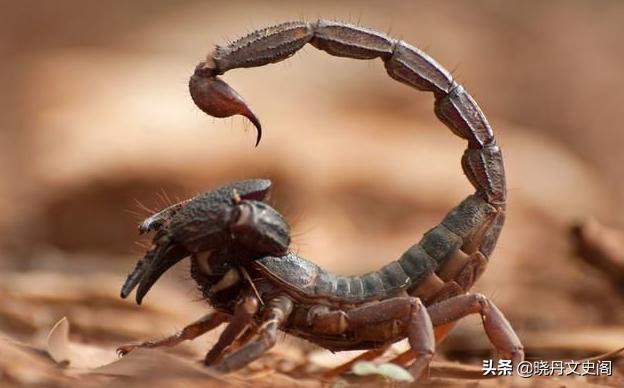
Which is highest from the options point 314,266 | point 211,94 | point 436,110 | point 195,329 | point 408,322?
point 436,110

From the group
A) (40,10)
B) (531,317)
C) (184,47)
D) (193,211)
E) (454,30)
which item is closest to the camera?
(193,211)

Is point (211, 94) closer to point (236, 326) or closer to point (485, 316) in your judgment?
point (236, 326)

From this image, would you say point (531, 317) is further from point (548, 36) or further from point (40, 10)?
point (40, 10)

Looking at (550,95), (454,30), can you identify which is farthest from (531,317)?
(454,30)

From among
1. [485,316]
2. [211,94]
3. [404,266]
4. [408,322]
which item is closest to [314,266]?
[404,266]

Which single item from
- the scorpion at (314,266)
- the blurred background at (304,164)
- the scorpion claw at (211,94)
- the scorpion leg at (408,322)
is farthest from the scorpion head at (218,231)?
the blurred background at (304,164)

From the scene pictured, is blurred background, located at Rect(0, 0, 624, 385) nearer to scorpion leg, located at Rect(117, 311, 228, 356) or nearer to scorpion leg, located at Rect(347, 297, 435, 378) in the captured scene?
scorpion leg, located at Rect(117, 311, 228, 356)

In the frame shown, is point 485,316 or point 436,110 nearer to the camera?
point 485,316
